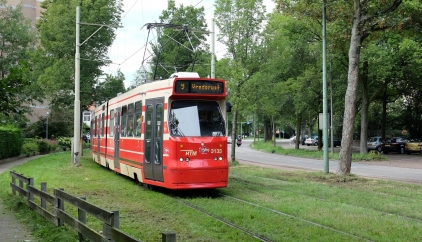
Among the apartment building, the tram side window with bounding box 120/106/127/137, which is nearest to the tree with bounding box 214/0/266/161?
the tram side window with bounding box 120/106/127/137

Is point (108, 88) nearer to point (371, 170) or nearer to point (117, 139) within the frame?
point (117, 139)

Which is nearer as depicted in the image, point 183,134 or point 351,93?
point 183,134

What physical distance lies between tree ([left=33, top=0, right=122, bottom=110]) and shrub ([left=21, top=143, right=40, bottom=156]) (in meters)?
4.47

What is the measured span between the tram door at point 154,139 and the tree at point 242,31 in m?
11.3

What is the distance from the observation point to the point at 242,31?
83.0 feet

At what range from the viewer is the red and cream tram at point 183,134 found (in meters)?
12.4

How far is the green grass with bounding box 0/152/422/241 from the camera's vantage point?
8.09 metres

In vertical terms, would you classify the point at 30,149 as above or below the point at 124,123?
below

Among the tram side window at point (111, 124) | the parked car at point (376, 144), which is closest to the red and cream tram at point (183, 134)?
the tram side window at point (111, 124)

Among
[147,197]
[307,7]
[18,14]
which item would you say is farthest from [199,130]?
[18,14]

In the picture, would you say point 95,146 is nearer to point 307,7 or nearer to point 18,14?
point 307,7

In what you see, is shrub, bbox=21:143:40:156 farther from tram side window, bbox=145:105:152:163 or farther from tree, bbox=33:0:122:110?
tram side window, bbox=145:105:152:163

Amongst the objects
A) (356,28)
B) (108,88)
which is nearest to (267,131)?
(108,88)

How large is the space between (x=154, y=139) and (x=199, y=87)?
6.55 ft
